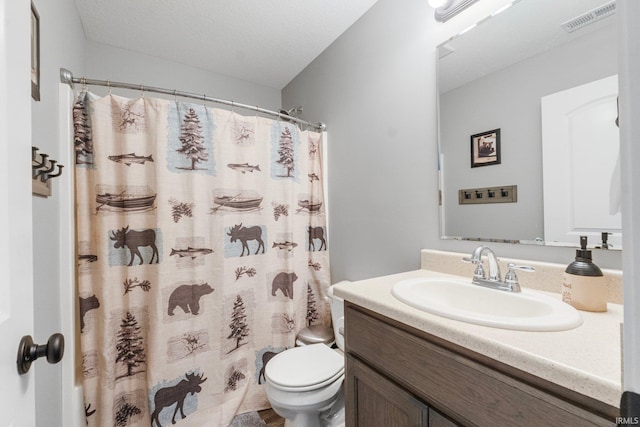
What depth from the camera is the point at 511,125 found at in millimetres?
1087

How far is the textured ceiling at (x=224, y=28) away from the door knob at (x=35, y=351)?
1.88m

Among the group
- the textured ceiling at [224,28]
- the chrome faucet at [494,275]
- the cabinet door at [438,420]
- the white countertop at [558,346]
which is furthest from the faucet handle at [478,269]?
the textured ceiling at [224,28]

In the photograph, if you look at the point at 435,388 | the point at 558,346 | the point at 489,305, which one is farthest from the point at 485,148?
the point at 435,388

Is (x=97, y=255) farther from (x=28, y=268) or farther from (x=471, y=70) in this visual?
(x=471, y=70)

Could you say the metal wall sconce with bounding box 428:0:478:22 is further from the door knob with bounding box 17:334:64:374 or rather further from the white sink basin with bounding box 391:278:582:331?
the door knob with bounding box 17:334:64:374

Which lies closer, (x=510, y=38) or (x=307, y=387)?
(x=510, y=38)

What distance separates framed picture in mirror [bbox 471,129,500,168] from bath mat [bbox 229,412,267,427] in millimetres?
1841

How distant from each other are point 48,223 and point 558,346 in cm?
178

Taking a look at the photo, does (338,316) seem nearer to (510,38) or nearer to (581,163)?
(581,163)

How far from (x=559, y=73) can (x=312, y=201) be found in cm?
150

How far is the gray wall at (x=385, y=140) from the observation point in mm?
1361

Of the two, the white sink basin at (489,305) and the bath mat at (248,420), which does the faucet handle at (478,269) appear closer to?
the white sink basin at (489,305)

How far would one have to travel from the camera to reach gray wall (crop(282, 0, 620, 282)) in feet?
4.47

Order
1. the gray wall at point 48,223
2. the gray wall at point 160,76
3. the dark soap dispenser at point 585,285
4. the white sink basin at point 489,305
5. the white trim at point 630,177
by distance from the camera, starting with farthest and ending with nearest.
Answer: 1. the gray wall at point 160,76
2. the gray wall at point 48,223
3. the dark soap dispenser at point 585,285
4. the white sink basin at point 489,305
5. the white trim at point 630,177
